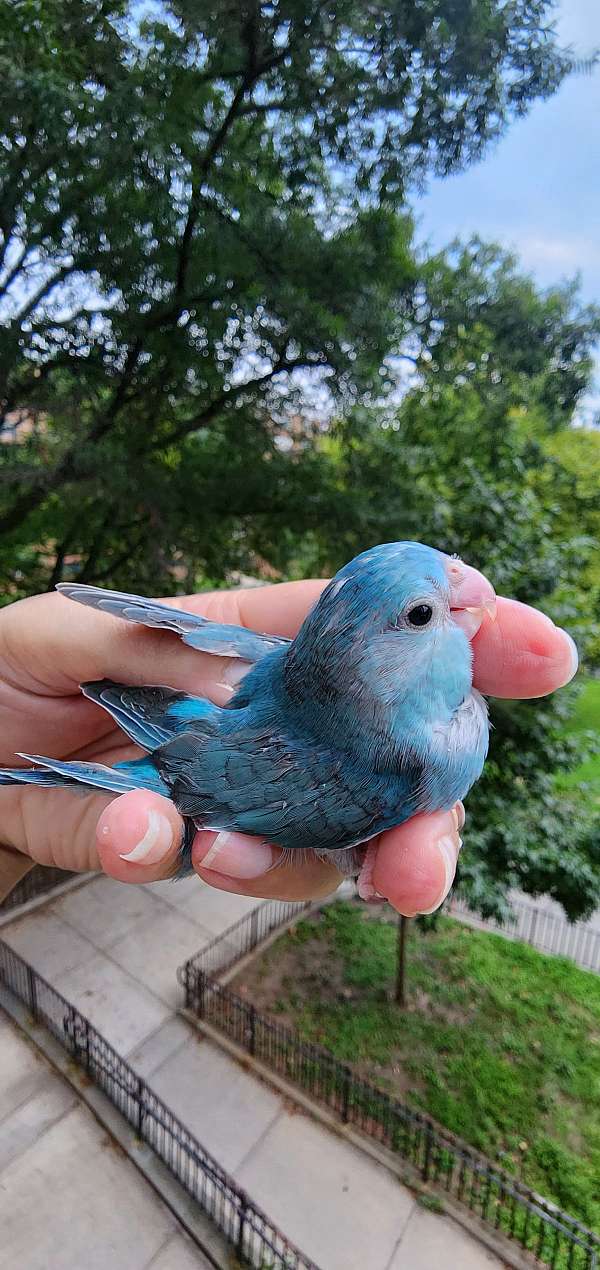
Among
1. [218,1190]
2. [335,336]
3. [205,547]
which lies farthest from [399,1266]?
[335,336]

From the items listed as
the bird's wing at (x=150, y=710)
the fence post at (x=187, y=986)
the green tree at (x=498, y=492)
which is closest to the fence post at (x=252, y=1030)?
the fence post at (x=187, y=986)

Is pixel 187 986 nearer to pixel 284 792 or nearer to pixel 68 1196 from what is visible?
pixel 68 1196

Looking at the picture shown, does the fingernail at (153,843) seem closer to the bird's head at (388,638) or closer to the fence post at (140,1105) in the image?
the bird's head at (388,638)

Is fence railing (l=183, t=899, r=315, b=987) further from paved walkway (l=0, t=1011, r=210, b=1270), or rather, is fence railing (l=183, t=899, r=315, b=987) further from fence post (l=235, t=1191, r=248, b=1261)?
fence post (l=235, t=1191, r=248, b=1261)

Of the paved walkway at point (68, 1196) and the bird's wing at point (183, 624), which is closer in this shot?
the bird's wing at point (183, 624)

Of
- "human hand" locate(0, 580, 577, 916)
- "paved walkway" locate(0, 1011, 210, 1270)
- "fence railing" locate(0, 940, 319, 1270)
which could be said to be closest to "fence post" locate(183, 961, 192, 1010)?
"fence railing" locate(0, 940, 319, 1270)

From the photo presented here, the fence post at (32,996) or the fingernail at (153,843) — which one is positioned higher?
the fingernail at (153,843)
